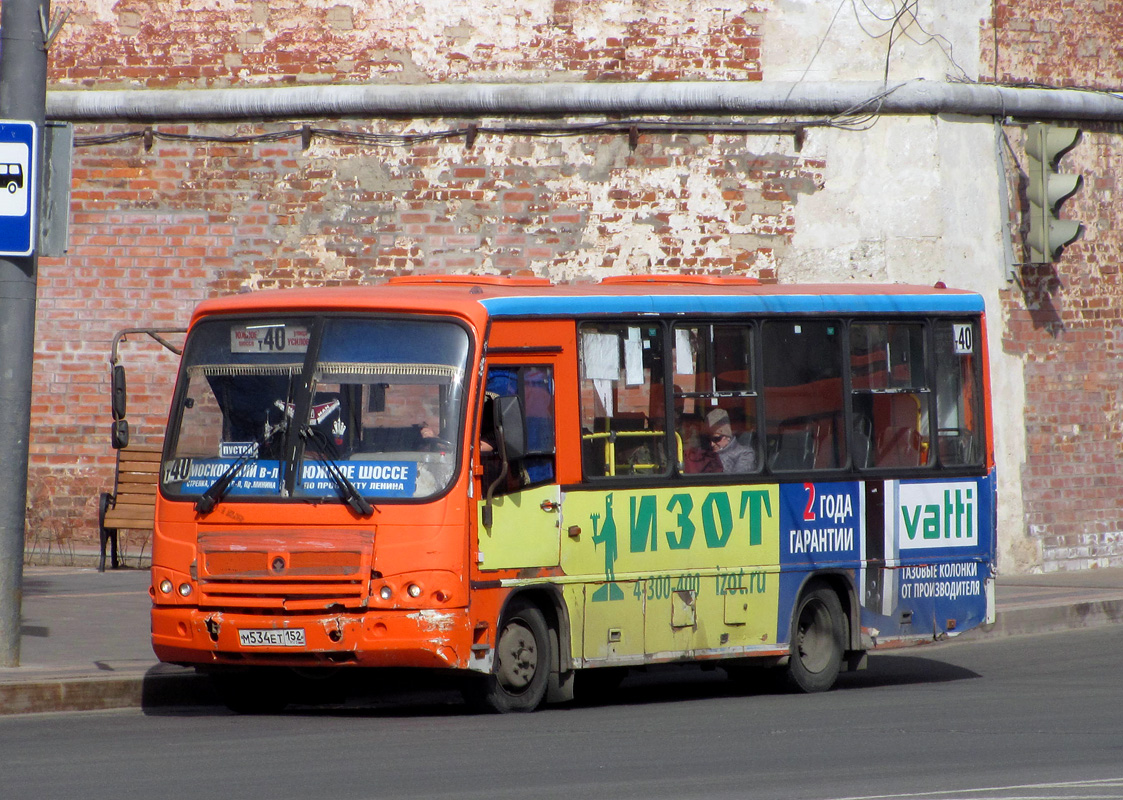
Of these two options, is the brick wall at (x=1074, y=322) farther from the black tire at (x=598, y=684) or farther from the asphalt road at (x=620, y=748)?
the black tire at (x=598, y=684)

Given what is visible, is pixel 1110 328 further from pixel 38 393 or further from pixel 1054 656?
pixel 38 393

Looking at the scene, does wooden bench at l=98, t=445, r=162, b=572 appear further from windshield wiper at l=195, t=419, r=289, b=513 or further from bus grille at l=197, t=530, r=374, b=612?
bus grille at l=197, t=530, r=374, b=612

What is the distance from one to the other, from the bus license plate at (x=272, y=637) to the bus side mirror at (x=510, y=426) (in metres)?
1.53

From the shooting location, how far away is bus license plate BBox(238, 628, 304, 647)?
32.0ft

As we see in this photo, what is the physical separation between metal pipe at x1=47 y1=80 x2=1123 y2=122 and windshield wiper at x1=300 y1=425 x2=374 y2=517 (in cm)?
813

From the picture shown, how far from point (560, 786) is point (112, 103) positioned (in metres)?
12.5

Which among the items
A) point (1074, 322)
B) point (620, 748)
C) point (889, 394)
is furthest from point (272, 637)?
point (1074, 322)

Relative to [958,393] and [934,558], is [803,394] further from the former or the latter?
[934,558]

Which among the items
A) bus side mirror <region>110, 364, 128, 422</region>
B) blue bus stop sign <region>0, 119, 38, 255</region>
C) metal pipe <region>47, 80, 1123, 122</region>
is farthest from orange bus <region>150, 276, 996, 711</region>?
metal pipe <region>47, 80, 1123, 122</region>

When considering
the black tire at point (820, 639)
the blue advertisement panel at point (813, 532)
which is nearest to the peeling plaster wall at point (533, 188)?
the blue advertisement panel at point (813, 532)

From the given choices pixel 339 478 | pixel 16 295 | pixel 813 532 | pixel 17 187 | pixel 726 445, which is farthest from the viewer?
pixel 813 532

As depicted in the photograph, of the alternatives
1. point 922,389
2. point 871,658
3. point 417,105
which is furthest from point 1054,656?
point 417,105

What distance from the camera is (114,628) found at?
13180 mm

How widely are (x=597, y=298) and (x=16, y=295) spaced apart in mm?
3629
